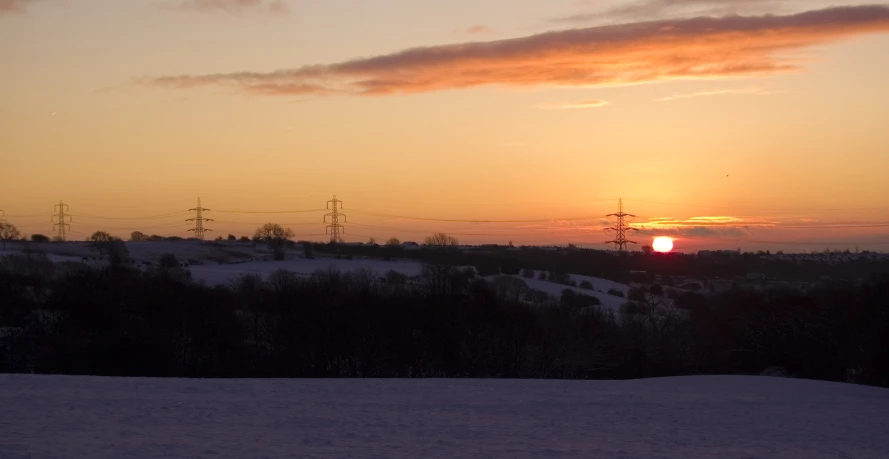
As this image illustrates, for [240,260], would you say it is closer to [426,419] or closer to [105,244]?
[105,244]

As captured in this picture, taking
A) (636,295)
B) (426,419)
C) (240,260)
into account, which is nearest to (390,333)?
(426,419)

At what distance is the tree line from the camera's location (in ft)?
118

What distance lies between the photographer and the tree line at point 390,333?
35969 millimetres

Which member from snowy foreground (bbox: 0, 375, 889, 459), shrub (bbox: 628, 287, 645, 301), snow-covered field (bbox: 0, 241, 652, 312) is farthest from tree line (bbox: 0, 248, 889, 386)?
snow-covered field (bbox: 0, 241, 652, 312)

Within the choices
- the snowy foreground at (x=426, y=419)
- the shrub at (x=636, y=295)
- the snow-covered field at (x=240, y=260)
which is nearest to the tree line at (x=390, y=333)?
the snowy foreground at (x=426, y=419)

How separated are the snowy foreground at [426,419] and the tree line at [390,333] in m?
12.4

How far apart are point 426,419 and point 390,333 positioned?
2186cm

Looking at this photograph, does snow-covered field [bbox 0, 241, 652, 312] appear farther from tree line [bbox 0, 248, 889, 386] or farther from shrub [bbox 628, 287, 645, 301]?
tree line [bbox 0, 248, 889, 386]

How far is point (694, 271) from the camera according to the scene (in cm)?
10512

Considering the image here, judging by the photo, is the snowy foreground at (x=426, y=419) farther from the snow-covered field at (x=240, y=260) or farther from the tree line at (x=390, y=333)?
the snow-covered field at (x=240, y=260)

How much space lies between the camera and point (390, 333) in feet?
132

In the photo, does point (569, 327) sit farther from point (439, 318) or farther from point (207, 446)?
point (207, 446)

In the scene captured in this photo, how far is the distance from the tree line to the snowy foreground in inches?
490

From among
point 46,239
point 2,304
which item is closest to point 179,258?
point 46,239
